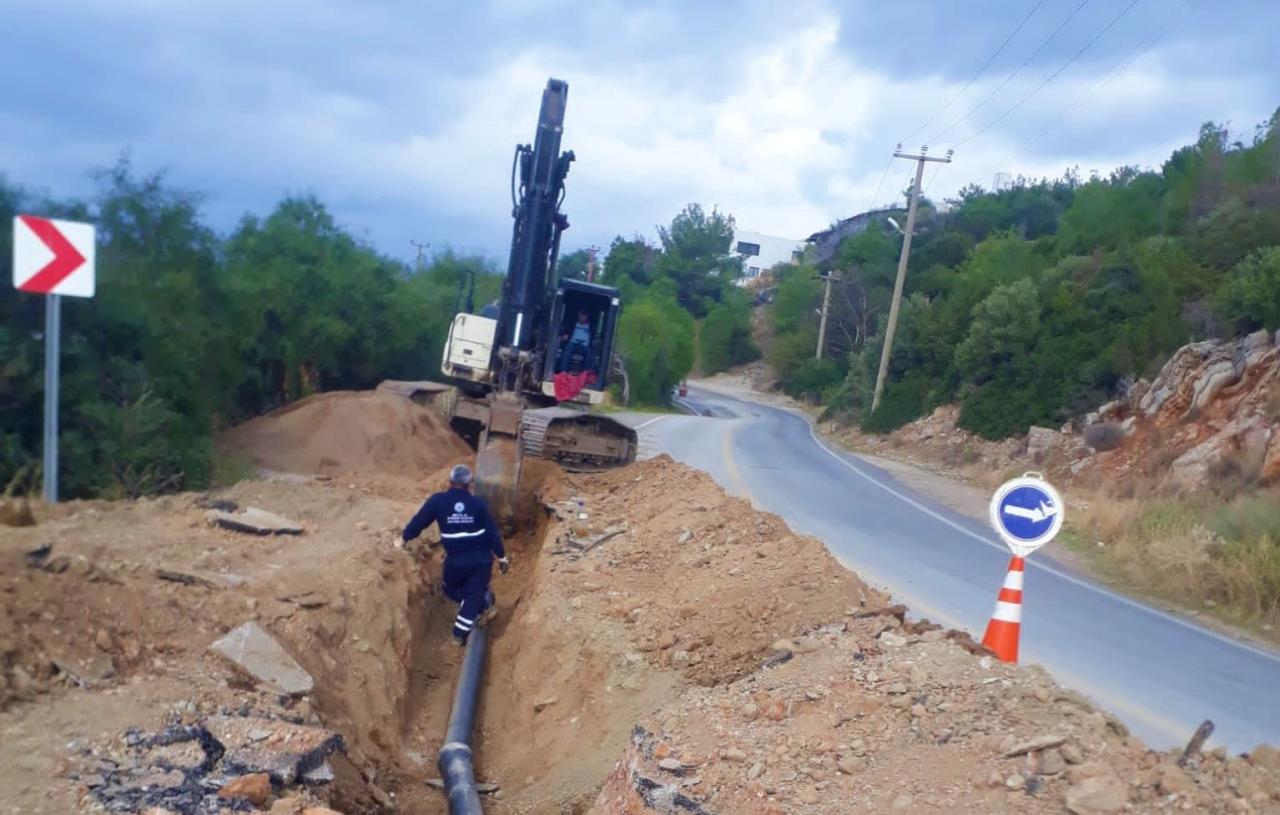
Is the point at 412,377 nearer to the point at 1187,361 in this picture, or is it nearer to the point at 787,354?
the point at 1187,361

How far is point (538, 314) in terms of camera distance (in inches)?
596

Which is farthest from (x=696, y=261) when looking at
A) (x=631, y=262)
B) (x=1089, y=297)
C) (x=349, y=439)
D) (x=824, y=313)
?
(x=349, y=439)

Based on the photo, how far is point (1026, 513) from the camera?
6.91 m

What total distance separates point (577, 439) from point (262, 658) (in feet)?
30.9

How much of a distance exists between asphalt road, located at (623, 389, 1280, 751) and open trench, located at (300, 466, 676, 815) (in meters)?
3.60

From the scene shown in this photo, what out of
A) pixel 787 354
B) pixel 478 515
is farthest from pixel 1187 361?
pixel 787 354

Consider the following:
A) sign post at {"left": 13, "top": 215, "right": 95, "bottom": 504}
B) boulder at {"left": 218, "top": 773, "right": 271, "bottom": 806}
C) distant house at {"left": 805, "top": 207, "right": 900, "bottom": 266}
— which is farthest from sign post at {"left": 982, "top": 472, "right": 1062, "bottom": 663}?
distant house at {"left": 805, "top": 207, "right": 900, "bottom": 266}

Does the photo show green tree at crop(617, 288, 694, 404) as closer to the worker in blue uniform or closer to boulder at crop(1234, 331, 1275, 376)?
boulder at crop(1234, 331, 1275, 376)

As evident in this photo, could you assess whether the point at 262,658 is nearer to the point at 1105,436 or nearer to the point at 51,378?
the point at 51,378

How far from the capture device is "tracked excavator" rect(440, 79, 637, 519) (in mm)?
13422

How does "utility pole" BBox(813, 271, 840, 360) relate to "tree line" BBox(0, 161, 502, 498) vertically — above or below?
above

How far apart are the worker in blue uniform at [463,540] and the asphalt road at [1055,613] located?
4.20 meters

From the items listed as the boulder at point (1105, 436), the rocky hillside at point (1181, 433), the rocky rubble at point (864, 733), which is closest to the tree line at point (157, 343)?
the rocky rubble at point (864, 733)

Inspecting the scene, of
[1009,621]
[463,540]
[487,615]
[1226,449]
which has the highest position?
[1226,449]
